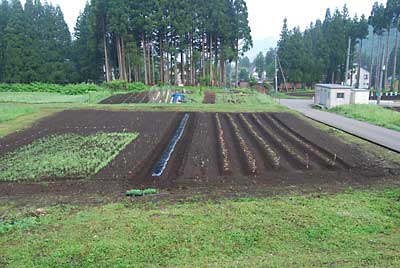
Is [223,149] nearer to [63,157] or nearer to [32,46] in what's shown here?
[63,157]

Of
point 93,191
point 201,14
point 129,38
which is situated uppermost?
point 201,14

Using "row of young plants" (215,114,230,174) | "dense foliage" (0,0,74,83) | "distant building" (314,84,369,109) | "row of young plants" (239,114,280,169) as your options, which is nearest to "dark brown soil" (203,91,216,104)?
"distant building" (314,84,369,109)

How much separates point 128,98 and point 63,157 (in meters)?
15.6

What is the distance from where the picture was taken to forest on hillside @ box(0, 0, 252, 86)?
30422 millimetres

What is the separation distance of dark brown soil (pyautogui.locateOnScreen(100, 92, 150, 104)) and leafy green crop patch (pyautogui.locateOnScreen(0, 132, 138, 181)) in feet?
36.4

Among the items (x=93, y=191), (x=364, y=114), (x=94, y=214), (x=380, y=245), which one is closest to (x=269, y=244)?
(x=380, y=245)

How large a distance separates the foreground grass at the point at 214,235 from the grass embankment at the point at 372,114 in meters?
10.1

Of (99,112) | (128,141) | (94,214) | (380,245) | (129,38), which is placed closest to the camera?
(380,245)

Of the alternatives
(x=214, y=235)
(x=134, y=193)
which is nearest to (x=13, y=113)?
(x=134, y=193)

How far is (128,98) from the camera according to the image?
24.1 m

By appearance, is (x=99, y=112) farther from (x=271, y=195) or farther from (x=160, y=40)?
(x=160, y=40)

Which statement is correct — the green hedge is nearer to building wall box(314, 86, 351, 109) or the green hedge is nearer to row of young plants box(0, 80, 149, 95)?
row of young plants box(0, 80, 149, 95)

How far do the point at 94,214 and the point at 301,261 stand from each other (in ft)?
10.7

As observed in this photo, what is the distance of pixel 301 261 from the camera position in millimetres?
3783
